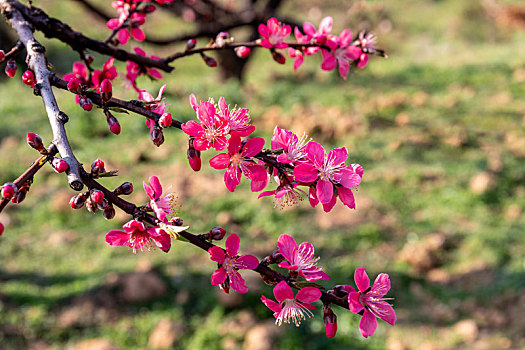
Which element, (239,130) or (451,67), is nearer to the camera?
(239,130)

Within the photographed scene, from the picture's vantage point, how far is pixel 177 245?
14.2 ft

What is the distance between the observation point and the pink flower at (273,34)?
148 cm

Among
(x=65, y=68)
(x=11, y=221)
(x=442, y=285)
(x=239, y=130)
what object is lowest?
(x=65, y=68)

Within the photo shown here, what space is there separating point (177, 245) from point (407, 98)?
4007 millimetres

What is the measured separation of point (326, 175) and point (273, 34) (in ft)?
2.33

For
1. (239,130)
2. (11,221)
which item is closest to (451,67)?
(11,221)

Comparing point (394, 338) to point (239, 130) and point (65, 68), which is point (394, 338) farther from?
point (65, 68)

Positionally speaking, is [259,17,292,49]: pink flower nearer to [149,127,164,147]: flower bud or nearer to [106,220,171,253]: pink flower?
[149,127,164,147]: flower bud

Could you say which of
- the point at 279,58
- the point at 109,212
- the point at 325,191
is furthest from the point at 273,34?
the point at 109,212

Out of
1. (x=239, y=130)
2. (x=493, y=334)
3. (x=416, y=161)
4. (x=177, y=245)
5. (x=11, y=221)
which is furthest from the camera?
(x=416, y=161)

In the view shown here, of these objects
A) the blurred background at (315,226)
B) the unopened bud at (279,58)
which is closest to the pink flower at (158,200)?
the unopened bud at (279,58)

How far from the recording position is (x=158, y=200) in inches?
37.5

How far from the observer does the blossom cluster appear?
90cm

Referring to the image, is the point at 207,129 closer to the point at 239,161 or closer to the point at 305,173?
the point at 239,161
